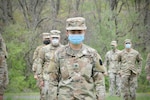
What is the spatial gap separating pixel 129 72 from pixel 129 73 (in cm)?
4

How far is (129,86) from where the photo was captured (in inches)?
750

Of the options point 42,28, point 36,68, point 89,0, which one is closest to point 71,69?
point 36,68

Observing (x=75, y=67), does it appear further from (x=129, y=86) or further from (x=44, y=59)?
(x=129, y=86)

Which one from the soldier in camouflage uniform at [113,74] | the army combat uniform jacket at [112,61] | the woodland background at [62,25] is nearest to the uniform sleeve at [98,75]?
the army combat uniform jacket at [112,61]

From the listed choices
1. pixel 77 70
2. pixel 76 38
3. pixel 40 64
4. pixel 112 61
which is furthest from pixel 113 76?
pixel 76 38

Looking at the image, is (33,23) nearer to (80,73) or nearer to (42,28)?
(42,28)

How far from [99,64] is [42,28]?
30442mm

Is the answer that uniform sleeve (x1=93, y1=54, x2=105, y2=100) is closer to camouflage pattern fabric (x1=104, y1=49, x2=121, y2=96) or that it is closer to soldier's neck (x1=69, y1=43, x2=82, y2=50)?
soldier's neck (x1=69, y1=43, x2=82, y2=50)

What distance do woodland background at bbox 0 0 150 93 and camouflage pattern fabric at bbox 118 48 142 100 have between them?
1227cm

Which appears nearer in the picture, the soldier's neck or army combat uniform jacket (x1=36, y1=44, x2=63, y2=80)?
the soldier's neck

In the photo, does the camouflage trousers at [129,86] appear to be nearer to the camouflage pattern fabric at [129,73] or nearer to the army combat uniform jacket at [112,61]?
the camouflage pattern fabric at [129,73]

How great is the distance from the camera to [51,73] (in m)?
8.60

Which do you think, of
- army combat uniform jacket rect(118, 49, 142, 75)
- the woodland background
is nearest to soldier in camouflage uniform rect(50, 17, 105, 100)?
army combat uniform jacket rect(118, 49, 142, 75)

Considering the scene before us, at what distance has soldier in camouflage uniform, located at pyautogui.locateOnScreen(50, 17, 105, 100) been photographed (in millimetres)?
8547
